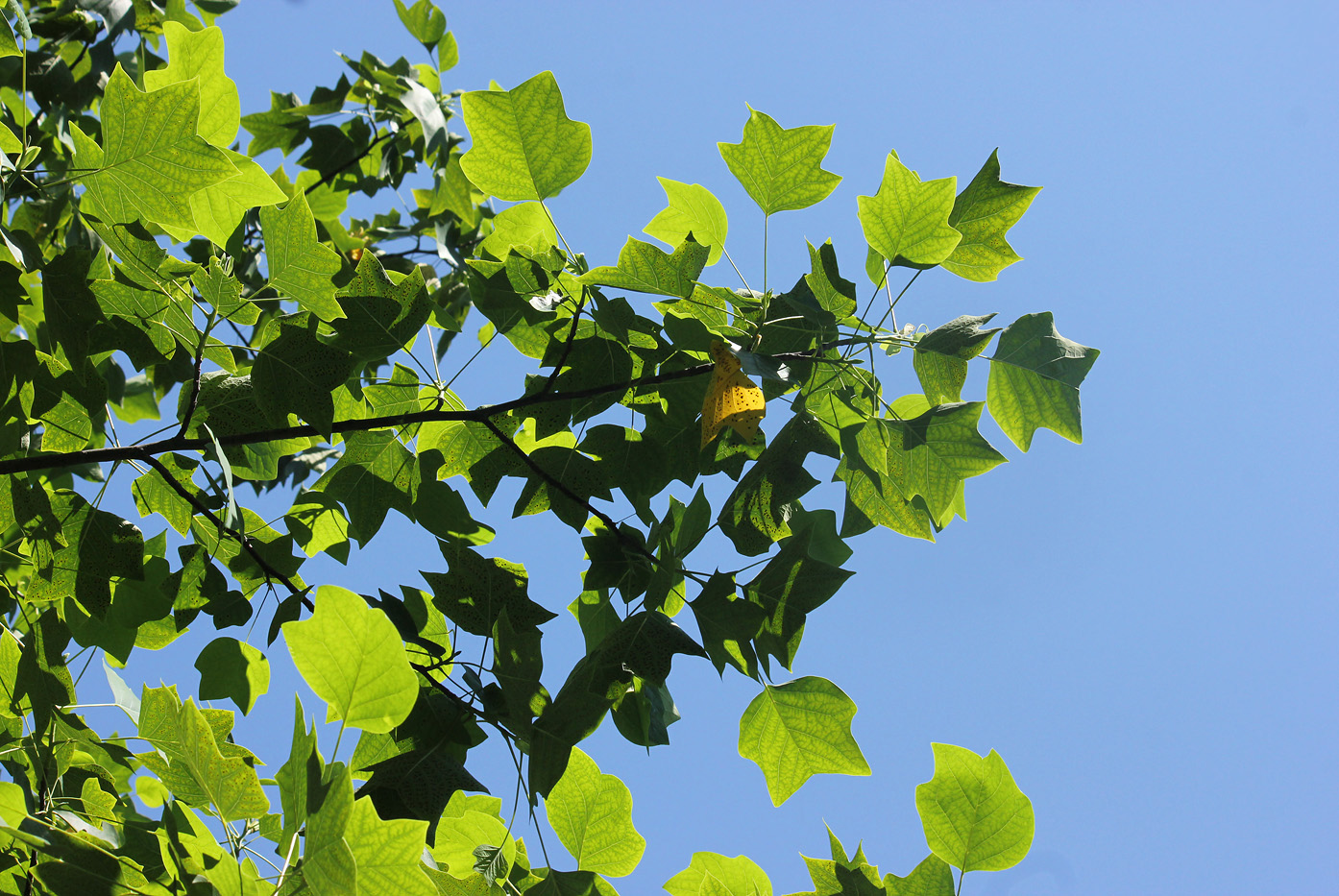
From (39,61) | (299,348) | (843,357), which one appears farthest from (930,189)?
(39,61)

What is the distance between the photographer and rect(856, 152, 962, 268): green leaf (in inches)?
42.4

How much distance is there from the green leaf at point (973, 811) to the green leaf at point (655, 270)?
2.15 feet

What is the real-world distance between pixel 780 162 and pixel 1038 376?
46cm

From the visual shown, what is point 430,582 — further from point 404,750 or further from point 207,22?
point 207,22

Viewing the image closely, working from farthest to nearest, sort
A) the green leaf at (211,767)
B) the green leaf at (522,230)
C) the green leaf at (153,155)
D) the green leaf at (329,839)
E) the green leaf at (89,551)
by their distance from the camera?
1. the green leaf at (522,230)
2. the green leaf at (89,551)
3. the green leaf at (153,155)
4. the green leaf at (211,767)
5. the green leaf at (329,839)

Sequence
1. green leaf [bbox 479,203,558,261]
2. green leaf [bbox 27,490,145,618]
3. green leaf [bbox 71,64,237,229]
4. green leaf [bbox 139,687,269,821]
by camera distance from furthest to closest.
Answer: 1. green leaf [bbox 479,203,558,261]
2. green leaf [bbox 27,490,145,618]
3. green leaf [bbox 71,64,237,229]
4. green leaf [bbox 139,687,269,821]

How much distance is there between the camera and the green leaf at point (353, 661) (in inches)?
28.4

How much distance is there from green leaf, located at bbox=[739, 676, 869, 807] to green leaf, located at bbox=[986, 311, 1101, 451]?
0.45 metres

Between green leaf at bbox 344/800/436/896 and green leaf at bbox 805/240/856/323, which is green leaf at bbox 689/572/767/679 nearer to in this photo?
green leaf at bbox 805/240/856/323

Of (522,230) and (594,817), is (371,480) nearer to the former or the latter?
(522,230)

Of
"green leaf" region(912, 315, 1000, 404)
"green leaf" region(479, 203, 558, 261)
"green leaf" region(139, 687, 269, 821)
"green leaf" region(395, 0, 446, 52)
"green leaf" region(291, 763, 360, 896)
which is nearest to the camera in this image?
"green leaf" region(291, 763, 360, 896)

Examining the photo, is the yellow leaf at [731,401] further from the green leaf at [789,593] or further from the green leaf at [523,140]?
the green leaf at [523,140]

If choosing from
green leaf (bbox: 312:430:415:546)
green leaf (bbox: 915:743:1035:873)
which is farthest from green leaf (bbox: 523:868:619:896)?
green leaf (bbox: 312:430:415:546)

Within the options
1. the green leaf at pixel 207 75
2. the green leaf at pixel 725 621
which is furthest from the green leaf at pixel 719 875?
the green leaf at pixel 207 75
